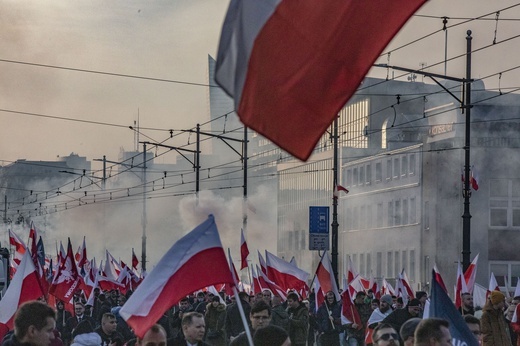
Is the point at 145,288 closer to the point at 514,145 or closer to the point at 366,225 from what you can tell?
the point at 514,145

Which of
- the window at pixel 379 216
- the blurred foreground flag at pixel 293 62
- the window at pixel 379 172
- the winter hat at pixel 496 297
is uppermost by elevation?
the window at pixel 379 172

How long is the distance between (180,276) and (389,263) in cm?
7668

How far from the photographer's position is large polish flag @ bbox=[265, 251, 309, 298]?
87.9 feet

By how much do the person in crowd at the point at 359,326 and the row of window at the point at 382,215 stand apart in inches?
2099

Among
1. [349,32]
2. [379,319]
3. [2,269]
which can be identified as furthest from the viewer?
[2,269]

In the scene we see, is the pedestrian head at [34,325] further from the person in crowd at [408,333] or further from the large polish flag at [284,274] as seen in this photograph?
the large polish flag at [284,274]

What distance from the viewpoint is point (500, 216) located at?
75312 millimetres

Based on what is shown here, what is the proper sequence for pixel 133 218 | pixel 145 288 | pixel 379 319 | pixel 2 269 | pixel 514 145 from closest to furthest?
pixel 145 288 < pixel 379 319 < pixel 2 269 < pixel 514 145 < pixel 133 218

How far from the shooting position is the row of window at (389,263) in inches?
3174

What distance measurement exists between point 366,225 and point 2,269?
61.6 metres

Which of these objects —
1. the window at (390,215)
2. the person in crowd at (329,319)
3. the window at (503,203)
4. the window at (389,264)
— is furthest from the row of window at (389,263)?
the person in crowd at (329,319)

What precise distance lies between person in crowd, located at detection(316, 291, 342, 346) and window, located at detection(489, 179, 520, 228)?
50.0m

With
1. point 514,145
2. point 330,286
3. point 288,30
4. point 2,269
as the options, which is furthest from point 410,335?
point 514,145

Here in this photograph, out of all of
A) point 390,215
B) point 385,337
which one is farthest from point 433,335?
point 390,215
